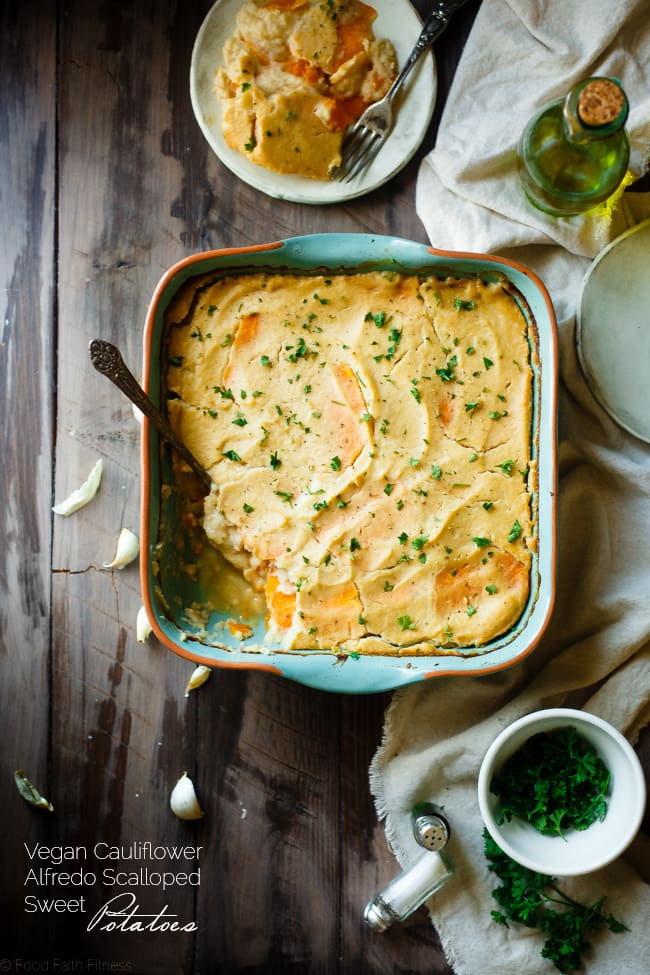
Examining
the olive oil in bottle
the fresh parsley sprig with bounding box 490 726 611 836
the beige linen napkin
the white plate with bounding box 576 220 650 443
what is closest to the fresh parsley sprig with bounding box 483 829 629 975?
the beige linen napkin

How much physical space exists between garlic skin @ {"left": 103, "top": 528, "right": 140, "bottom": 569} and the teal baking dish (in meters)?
0.21

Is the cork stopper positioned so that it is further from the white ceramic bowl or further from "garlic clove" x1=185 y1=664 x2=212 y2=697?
"garlic clove" x1=185 y1=664 x2=212 y2=697

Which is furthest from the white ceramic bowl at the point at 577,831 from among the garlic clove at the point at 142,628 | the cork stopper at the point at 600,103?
the cork stopper at the point at 600,103

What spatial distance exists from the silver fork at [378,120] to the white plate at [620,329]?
686 millimetres

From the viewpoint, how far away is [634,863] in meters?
2.21

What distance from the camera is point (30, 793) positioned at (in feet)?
7.66

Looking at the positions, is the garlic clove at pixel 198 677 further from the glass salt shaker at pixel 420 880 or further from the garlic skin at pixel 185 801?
the glass salt shaker at pixel 420 880

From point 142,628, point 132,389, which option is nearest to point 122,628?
point 142,628

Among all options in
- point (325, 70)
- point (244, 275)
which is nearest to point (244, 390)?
point (244, 275)

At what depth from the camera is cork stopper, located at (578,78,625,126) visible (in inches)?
73.9

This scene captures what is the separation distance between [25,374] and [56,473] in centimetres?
30

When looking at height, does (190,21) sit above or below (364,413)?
above

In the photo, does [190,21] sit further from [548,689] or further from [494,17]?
[548,689]

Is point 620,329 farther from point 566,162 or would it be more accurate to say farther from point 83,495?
point 83,495
